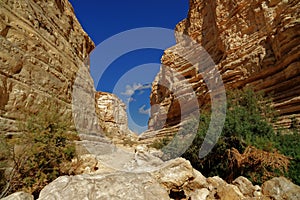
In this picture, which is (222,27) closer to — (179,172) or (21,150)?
(179,172)

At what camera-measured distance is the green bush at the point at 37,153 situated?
4.62m

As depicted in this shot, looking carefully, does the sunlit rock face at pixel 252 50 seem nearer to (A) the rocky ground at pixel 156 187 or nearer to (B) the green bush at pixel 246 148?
(B) the green bush at pixel 246 148

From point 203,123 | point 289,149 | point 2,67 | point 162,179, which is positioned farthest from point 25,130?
point 289,149

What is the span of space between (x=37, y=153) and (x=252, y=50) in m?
13.9

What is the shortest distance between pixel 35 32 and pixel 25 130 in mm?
4397

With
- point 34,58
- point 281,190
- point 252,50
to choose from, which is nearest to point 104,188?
point 281,190

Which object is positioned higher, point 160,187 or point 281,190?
point 160,187

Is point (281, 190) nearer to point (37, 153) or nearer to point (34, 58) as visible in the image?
point (37, 153)

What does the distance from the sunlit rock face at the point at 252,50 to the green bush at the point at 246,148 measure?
1998 mm

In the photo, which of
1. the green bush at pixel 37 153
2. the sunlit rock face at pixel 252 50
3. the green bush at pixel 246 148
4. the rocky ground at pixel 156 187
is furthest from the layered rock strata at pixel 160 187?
the sunlit rock face at pixel 252 50

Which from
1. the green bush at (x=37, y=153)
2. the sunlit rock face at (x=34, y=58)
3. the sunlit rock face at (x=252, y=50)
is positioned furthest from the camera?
the sunlit rock face at (x=252, y=50)

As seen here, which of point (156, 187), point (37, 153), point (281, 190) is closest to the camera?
point (156, 187)

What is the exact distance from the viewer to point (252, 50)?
1308 centimetres

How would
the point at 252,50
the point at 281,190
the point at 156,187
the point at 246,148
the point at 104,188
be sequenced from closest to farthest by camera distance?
the point at 104,188 < the point at 156,187 < the point at 281,190 < the point at 246,148 < the point at 252,50
